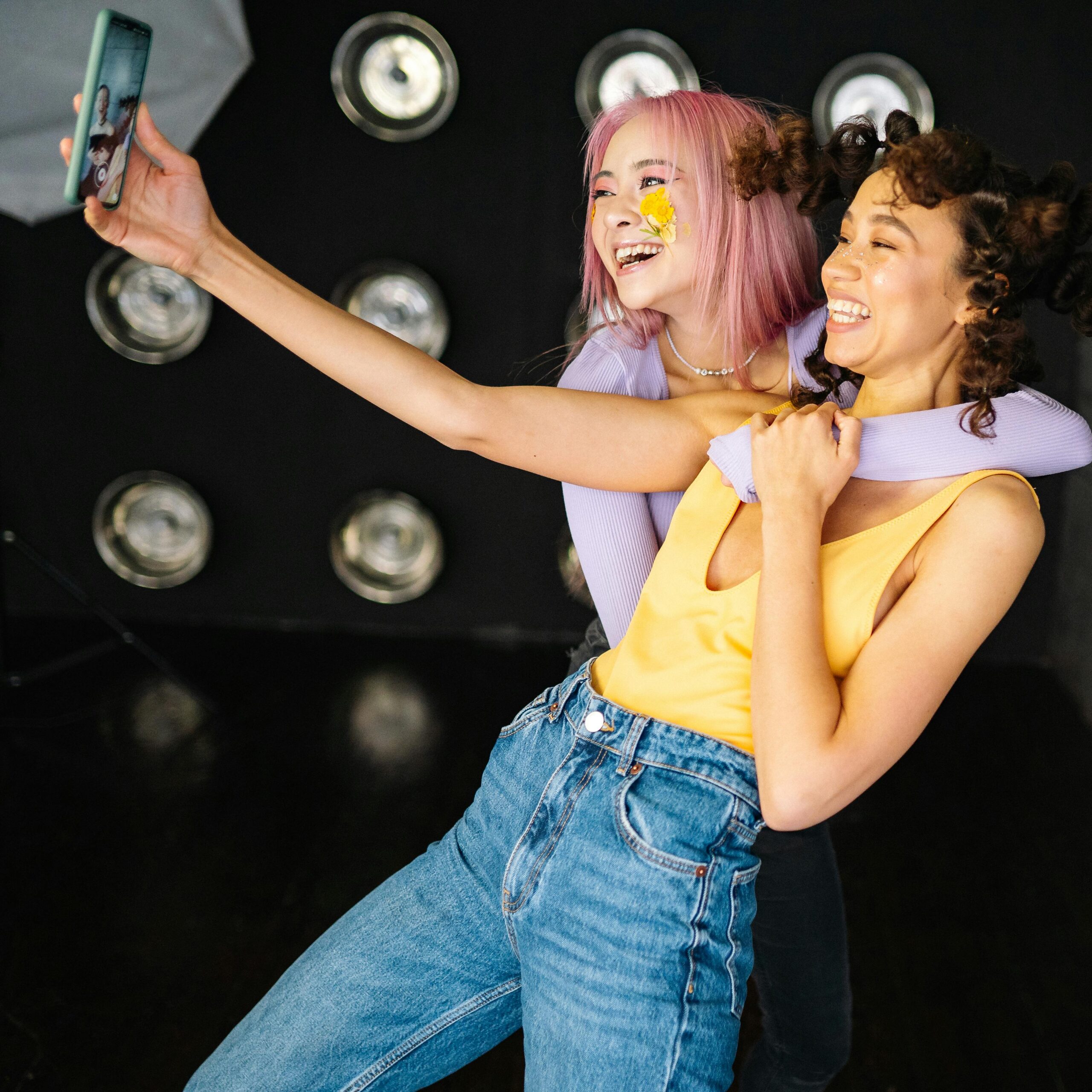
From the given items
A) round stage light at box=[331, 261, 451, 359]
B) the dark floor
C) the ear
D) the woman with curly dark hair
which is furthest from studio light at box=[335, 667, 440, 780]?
the ear

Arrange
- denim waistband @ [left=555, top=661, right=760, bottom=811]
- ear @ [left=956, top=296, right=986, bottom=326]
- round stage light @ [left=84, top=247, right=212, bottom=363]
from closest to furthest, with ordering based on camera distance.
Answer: denim waistband @ [left=555, top=661, right=760, bottom=811]
ear @ [left=956, top=296, right=986, bottom=326]
round stage light @ [left=84, top=247, right=212, bottom=363]

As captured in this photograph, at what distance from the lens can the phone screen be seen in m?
0.94

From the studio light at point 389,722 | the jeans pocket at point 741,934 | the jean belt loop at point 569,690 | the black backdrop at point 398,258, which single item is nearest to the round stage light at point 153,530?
the black backdrop at point 398,258

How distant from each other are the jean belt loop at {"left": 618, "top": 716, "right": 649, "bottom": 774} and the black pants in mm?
407

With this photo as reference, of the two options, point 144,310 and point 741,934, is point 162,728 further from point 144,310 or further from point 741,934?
point 741,934

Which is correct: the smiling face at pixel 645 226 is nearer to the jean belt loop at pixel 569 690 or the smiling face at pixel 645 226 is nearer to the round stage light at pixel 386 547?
the jean belt loop at pixel 569 690

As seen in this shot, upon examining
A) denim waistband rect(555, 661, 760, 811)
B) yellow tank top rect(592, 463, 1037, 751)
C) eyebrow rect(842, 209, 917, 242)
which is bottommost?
denim waistband rect(555, 661, 760, 811)

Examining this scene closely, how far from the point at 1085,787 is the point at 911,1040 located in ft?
4.03

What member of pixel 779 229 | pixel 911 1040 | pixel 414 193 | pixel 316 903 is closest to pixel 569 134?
pixel 414 193

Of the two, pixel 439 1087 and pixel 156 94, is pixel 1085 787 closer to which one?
pixel 439 1087

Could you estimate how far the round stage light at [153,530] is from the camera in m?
4.00

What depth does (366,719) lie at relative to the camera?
11.0 feet

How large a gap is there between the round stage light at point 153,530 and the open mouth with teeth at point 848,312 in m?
3.26

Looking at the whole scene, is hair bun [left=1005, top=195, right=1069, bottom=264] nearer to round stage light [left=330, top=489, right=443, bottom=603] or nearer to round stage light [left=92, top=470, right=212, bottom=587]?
round stage light [left=330, top=489, right=443, bottom=603]
